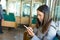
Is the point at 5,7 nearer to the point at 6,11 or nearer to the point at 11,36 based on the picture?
the point at 6,11

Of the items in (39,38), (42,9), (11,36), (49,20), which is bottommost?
(11,36)

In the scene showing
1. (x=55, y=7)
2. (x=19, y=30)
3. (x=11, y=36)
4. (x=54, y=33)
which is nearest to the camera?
(x=54, y=33)

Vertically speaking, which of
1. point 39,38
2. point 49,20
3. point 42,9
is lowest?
point 39,38

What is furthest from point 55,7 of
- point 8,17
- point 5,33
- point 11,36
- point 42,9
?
point 8,17

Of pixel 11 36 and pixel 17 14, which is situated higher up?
pixel 17 14

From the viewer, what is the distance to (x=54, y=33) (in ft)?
6.89

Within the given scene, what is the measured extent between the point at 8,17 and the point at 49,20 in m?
4.26

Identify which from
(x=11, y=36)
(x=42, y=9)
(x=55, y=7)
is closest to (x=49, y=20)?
(x=42, y=9)

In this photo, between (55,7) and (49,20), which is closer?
(49,20)

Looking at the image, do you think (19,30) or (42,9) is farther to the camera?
(19,30)

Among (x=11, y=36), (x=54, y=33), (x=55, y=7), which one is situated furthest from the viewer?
(x=11, y=36)

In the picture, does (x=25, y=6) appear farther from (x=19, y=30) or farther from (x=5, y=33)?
(x=5, y=33)

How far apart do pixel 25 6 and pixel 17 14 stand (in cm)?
45

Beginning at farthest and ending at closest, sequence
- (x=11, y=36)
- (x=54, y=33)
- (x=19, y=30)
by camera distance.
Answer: (x=19, y=30) < (x=11, y=36) < (x=54, y=33)
